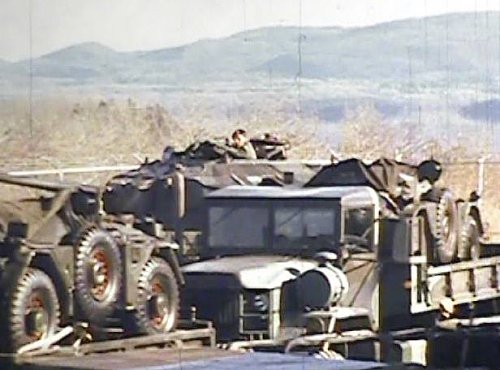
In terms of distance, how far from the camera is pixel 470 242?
4.53 meters

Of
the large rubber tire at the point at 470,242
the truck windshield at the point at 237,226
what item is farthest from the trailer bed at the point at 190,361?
the large rubber tire at the point at 470,242

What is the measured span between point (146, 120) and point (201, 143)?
0.19 metres

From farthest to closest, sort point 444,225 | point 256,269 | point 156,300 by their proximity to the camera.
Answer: point 444,225 → point 256,269 → point 156,300

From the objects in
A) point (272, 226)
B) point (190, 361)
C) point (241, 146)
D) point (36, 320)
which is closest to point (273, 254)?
point (272, 226)

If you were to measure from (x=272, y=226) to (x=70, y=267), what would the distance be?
0.68 metres

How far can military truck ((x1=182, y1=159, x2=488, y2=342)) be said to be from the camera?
4160 mm

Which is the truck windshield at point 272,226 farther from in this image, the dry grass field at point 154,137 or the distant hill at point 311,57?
the distant hill at point 311,57

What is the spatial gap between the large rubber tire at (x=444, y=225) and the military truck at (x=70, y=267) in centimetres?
79

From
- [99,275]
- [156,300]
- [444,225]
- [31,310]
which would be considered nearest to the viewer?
[31,310]

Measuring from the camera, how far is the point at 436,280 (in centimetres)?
446

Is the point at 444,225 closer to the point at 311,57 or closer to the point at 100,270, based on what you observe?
the point at 311,57

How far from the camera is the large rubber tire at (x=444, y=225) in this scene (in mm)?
4469

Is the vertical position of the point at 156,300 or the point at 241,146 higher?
the point at 241,146

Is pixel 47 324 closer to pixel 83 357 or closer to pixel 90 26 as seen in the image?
pixel 83 357
